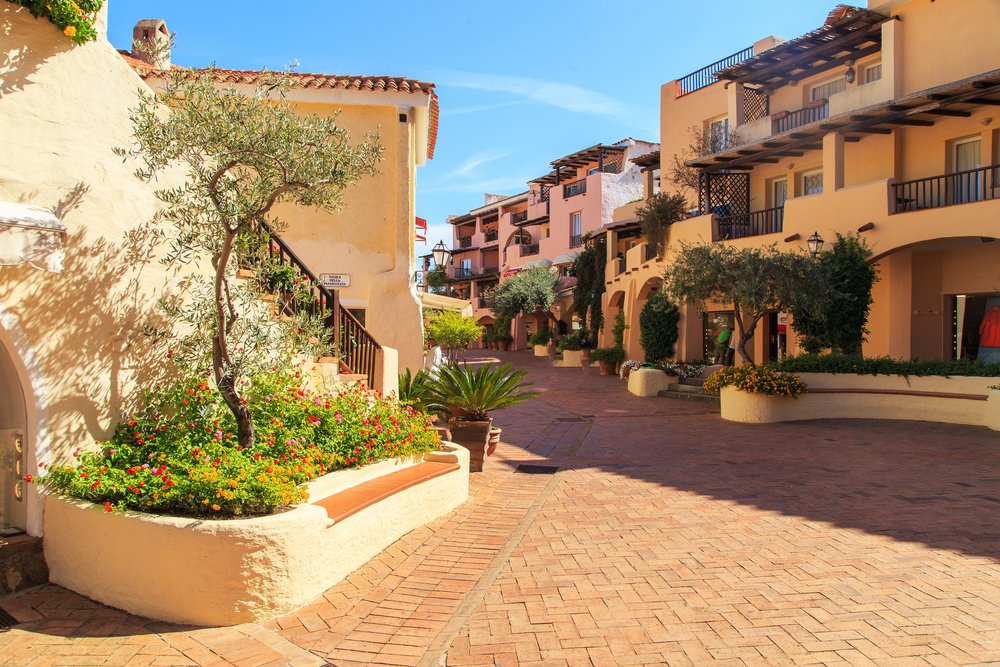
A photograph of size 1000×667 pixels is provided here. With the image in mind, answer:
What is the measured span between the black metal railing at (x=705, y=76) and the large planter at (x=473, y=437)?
18.4m

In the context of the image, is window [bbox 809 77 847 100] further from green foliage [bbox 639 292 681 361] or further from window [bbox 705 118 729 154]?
green foliage [bbox 639 292 681 361]

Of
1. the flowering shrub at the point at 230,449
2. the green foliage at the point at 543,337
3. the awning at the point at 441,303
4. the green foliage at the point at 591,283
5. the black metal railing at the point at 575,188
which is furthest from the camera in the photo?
the black metal railing at the point at 575,188

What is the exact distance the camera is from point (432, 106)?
1432 centimetres

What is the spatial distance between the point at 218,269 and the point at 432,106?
985cm

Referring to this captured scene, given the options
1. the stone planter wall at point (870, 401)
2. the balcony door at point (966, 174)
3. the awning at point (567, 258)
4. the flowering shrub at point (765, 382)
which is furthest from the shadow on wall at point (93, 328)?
the awning at point (567, 258)

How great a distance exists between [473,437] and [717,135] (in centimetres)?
1660

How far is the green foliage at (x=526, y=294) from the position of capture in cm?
3856

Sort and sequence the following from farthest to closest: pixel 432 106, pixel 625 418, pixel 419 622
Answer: pixel 625 418 → pixel 432 106 → pixel 419 622

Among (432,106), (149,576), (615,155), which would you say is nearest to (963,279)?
(432,106)

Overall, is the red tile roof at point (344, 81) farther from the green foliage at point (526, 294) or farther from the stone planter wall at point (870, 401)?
the green foliage at point (526, 294)

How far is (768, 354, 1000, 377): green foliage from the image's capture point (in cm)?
1392

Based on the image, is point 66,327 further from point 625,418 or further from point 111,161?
point 625,418

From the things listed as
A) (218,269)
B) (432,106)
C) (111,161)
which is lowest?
(218,269)

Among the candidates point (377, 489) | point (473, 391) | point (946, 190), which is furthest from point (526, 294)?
point (377, 489)
